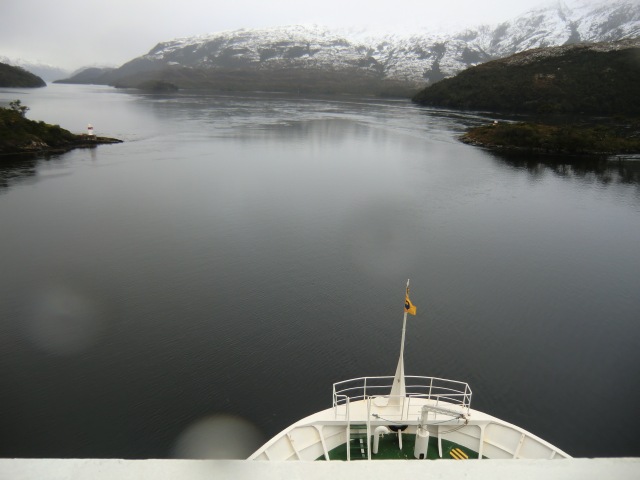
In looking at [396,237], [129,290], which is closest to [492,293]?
[396,237]

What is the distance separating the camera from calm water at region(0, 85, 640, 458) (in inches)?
575

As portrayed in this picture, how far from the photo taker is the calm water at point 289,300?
14.6 meters

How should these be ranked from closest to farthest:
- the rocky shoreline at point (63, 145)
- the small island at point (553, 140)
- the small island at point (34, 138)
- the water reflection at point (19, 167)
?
the water reflection at point (19, 167) → the small island at point (34, 138) → the rocky shoreline at point (63, 145) → the small island at point (553, 140)

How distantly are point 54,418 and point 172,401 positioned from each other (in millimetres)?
3522

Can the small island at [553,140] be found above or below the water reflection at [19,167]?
above

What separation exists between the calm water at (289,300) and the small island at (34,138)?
28.3ft

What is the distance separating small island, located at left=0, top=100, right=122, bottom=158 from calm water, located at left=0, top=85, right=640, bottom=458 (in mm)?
8636

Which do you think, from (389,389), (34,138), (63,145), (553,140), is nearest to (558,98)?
(553,140)

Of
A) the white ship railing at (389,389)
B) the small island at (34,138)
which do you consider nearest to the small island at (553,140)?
the small island at (34,138)

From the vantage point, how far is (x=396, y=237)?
30312 mm

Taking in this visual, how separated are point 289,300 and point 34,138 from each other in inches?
1972

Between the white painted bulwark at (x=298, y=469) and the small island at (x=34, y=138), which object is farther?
the small island at (x=34, y=138)

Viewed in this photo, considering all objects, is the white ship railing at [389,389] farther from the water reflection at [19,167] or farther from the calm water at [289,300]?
the water reflection at [19,167]

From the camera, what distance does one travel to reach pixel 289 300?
21078mm
